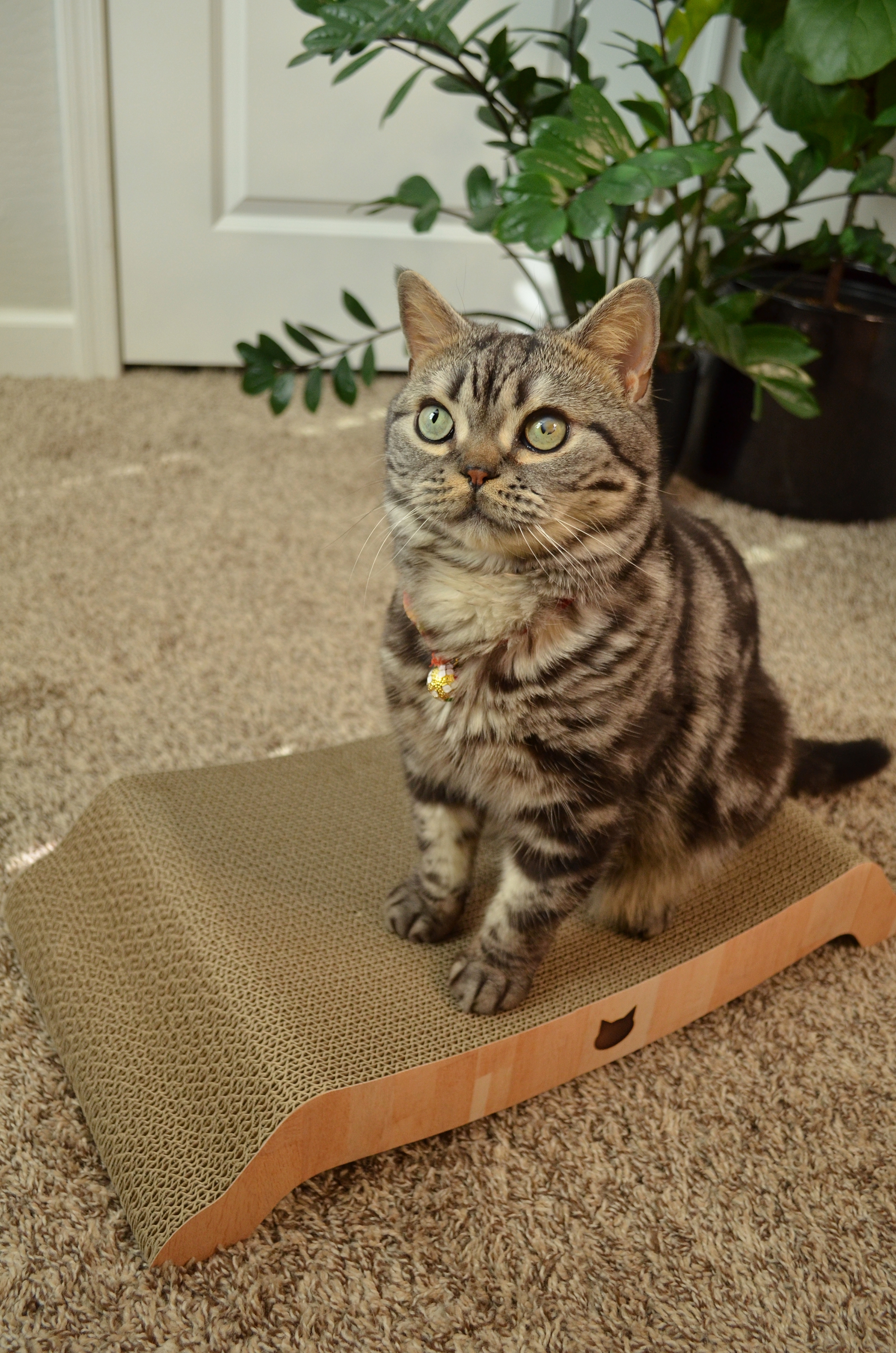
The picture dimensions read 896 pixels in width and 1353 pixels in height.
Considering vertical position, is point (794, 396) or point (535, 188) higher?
point (535, 188)

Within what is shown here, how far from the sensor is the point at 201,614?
1818mm

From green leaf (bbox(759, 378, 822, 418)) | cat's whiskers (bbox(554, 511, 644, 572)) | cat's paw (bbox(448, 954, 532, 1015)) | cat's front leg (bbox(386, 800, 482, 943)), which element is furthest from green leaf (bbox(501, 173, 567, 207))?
cat's paw (bbox(448, 954, 532, 1015))

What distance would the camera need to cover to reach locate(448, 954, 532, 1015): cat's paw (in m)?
1.02

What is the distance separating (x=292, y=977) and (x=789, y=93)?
159cm

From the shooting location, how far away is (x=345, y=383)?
6.30ft

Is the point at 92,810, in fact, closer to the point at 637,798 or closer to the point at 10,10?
the point at 637,798

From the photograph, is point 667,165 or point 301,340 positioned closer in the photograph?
point 667,165

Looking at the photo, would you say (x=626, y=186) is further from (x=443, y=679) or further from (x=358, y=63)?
(x=443, y=679)

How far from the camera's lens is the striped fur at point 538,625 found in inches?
35.4

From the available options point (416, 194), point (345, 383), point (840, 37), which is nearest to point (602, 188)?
point (840, 37)

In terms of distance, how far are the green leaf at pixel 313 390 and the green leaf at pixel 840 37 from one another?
89 centimetres

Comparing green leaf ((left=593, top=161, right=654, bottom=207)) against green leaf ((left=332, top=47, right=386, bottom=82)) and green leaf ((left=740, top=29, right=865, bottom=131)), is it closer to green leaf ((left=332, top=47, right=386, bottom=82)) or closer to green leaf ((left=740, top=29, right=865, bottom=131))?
green leaf ((left=332, top=47, right=386, bottom=82))

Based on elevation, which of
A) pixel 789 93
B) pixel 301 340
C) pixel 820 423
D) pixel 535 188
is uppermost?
pixel 789 93

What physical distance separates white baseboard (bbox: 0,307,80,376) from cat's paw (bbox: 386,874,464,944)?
74.8 inches
